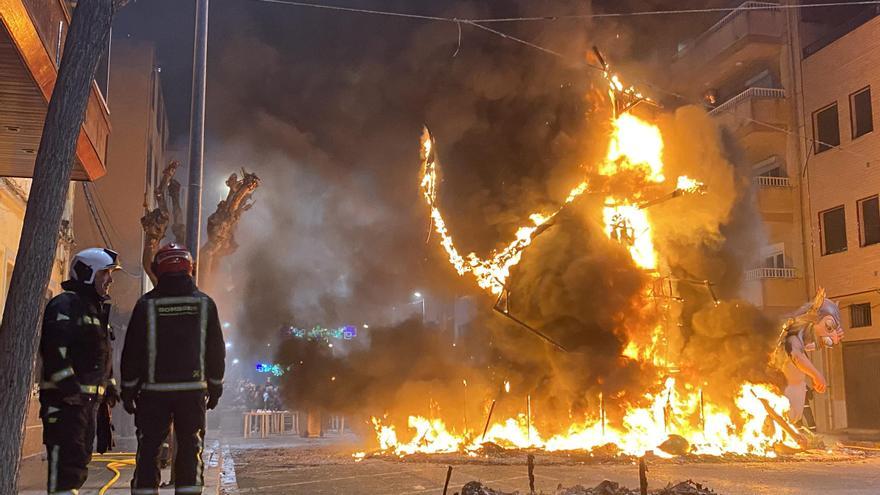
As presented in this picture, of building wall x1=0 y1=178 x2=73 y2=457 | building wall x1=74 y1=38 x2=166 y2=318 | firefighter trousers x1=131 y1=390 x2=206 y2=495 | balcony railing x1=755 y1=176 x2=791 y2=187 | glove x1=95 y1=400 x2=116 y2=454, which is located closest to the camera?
firefighter trousers x1=131 y1=390 x2=206 y2=495

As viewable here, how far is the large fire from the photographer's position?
15125 millimetres

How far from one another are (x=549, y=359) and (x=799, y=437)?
5.03 m

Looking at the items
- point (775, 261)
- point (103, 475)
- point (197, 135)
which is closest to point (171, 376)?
point (103, 475)

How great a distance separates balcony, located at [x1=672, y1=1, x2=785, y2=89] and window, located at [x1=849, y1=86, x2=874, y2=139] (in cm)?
376

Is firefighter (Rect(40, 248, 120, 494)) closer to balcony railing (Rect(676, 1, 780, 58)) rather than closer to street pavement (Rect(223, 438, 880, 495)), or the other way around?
street pavement (Rect(223, 438, 880, 495))

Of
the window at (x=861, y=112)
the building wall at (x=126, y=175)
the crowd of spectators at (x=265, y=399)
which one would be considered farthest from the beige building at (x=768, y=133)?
the building wall at (x=126, y=175)

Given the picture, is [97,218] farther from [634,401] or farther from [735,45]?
[735,45]

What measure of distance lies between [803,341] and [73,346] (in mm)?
14391

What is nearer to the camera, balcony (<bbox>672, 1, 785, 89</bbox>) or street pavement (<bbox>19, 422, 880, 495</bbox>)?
street pavement (<bbox>19, 422, 880, 495</bbox>)

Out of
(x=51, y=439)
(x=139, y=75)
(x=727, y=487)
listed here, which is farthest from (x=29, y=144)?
(x=139, y=75)

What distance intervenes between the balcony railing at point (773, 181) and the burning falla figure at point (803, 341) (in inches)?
357

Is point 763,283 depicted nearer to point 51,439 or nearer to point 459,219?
point 459,219

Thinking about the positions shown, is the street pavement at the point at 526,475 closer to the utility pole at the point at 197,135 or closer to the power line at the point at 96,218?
the utility pole at the point at 197,135

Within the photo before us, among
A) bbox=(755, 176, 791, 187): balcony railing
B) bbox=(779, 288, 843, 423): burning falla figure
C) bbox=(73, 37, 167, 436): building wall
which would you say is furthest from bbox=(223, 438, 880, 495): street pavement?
Result: bbox=(73, 37, 167, 436): building wall
